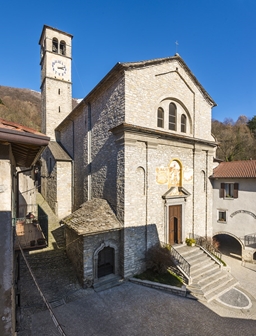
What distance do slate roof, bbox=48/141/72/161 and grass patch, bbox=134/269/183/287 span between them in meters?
11.5

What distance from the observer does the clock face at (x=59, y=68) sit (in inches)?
814

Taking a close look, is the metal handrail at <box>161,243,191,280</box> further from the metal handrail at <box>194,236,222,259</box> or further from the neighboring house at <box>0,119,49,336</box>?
the neighboring house at <box>0,119,49,336</box>

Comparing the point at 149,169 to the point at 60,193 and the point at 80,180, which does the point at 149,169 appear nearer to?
the point at 80,180

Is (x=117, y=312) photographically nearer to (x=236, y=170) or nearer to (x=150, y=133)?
(x=150, y=133)

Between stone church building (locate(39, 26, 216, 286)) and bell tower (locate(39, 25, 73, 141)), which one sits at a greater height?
bell tower (locate(39, 25, 73, 141))

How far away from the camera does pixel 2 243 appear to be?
127 inches

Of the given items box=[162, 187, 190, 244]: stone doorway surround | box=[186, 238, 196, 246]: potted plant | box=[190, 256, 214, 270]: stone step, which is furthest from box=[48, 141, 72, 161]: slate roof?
box=[190, 256, 214, 270]: stone step

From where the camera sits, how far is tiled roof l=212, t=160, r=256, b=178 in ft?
47.0

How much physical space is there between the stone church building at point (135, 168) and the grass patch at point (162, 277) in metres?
0.46

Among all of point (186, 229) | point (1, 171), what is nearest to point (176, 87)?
point (186, 229)

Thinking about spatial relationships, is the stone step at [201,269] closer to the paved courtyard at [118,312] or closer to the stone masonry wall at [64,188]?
the paved courtyard at [118,312]

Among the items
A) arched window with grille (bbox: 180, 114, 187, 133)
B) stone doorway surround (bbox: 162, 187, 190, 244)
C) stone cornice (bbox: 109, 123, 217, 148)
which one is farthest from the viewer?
arched window with grille (bbox: 180, 114, 187, 133)

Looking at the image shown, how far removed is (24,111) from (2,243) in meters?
43.5

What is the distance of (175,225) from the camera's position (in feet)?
42.7
